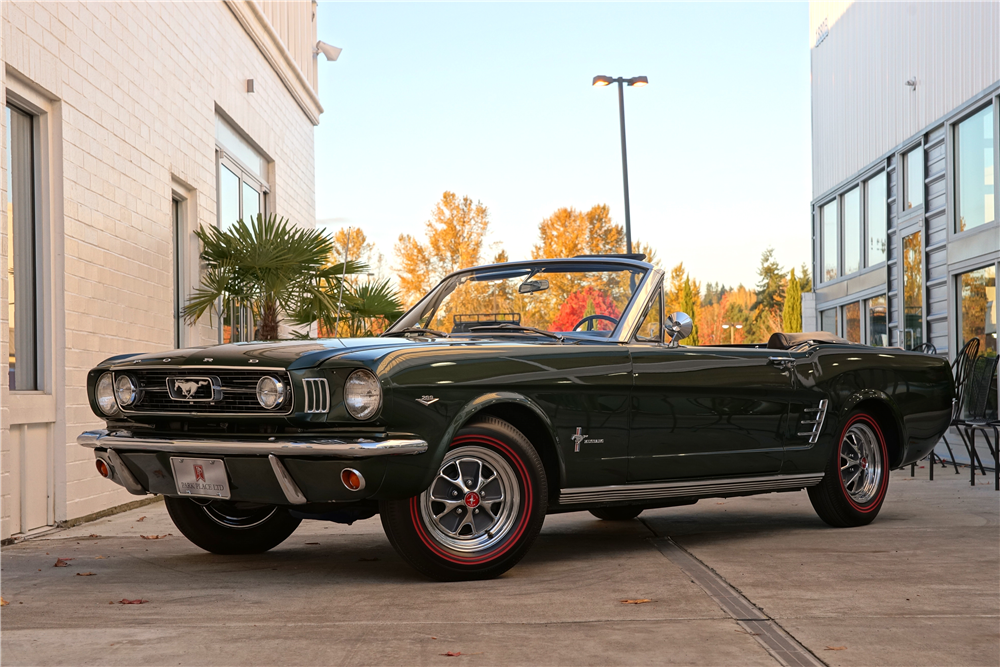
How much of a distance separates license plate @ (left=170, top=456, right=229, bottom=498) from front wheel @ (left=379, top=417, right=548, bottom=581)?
0.69m

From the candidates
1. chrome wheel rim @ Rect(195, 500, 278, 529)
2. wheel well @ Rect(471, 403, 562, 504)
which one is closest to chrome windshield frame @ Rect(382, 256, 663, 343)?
wheel well @ Rect(471, 403, 562, 504)

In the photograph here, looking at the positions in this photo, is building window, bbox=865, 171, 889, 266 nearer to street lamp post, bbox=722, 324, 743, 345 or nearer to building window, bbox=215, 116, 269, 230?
building window, bbox=215, 116, 269, 230

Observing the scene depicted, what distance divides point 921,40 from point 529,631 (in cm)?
1439

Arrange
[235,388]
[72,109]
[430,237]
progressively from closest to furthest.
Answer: [235,388] → [72,109] → [430,237]

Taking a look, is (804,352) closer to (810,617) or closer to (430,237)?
(810,617)

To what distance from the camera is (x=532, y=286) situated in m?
6.37

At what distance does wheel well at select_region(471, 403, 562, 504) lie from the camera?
17.0ft

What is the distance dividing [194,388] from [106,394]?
0.68m

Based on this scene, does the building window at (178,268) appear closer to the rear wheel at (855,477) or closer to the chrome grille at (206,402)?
the chrome grille at (206,402)

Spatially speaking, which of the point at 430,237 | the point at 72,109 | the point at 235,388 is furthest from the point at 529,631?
the point at 430,237

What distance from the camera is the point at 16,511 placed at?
7.07m

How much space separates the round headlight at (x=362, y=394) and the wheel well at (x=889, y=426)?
377 centimetres

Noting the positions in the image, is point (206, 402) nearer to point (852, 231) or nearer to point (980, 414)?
point (980, 414)

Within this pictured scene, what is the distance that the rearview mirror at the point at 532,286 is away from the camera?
6.34m
